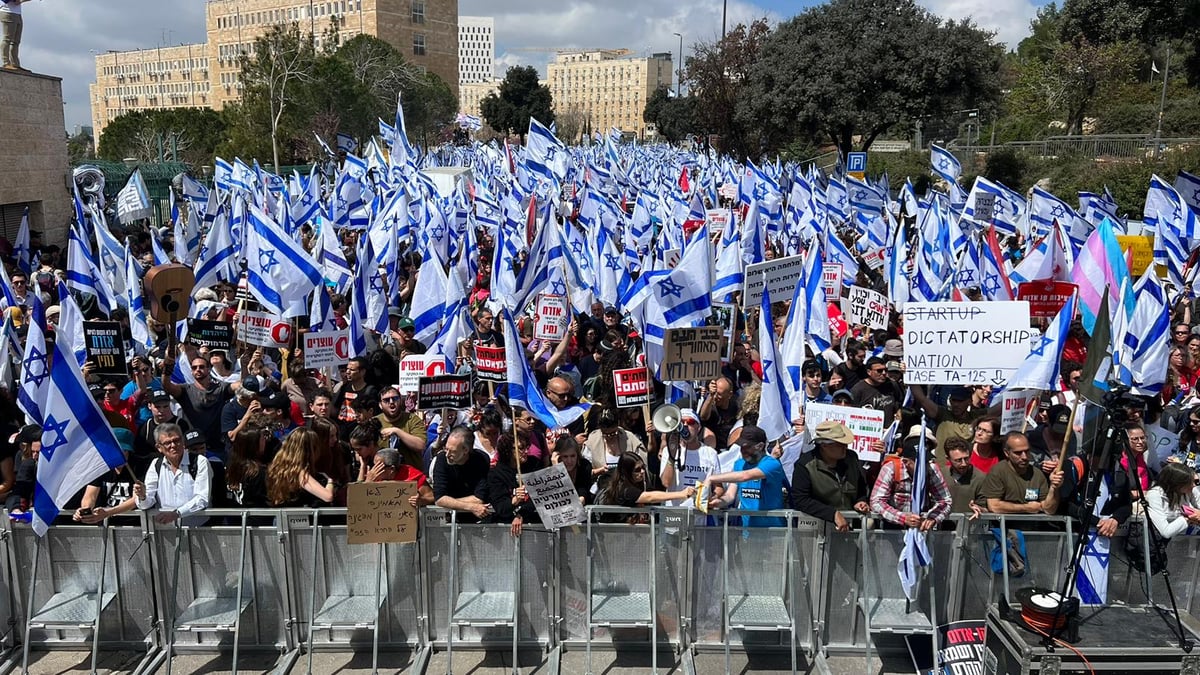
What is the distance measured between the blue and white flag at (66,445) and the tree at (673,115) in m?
62.0

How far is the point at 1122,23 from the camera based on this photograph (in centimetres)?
2875

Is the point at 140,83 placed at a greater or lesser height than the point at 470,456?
greater

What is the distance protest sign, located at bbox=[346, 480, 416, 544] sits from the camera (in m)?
5.95

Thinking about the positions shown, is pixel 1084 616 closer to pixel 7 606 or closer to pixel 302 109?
pixel 7 606

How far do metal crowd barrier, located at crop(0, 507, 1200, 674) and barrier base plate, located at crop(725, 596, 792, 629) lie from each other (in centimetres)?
1

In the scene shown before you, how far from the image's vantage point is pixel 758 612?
21.0 ft

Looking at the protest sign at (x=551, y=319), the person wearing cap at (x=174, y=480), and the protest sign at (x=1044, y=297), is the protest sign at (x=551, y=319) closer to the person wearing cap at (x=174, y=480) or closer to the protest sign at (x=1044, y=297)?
the person wearing cap at (x=174, y=480)

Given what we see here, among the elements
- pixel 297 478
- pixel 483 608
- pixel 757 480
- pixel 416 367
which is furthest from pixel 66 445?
pixel 757 480

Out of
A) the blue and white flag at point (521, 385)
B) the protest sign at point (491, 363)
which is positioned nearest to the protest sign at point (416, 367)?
the protest sign at point (491, 363)

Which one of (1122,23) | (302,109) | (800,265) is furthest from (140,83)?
(800,265)

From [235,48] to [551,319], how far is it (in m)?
131

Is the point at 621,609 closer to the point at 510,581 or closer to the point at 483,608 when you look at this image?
the point at 510,581

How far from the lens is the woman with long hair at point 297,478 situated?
6.54 meters

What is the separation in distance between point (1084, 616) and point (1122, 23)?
29561 mm
